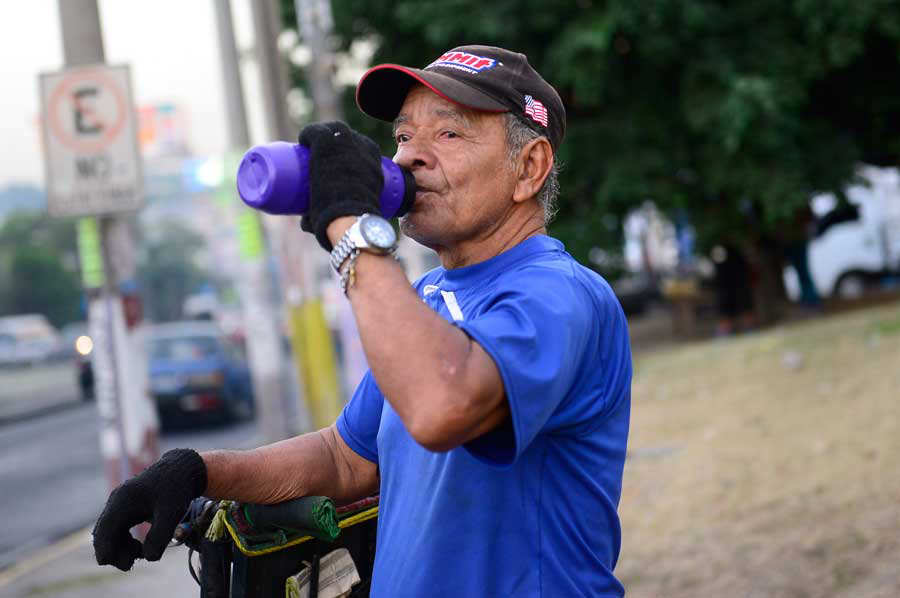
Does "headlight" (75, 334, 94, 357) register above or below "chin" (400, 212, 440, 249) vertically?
below

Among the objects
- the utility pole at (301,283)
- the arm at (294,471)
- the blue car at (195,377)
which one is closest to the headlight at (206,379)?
the blue car at (195,377)

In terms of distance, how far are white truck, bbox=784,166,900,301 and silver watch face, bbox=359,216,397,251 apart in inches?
931

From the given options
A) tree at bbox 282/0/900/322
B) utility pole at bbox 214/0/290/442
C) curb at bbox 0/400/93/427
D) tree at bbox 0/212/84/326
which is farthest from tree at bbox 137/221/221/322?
utility pole at bbox 214/0/290/442

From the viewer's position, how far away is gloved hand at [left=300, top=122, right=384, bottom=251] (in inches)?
75.5

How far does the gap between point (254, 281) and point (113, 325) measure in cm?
565

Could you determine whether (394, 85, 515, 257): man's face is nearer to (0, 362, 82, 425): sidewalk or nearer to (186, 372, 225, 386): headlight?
(186, 372, 225, 386): headlight

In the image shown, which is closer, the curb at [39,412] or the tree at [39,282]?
the curb at [39,412]

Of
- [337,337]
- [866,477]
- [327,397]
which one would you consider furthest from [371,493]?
[337,337]

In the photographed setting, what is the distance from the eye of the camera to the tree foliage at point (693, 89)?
585 inches

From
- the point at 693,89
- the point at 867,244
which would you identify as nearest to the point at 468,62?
the point at 693,89

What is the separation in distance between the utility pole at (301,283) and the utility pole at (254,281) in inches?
16.2

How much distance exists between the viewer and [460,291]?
2.22 metres

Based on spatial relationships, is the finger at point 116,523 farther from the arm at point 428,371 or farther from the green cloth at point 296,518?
the arm at point 428,371

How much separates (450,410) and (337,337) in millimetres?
34572
